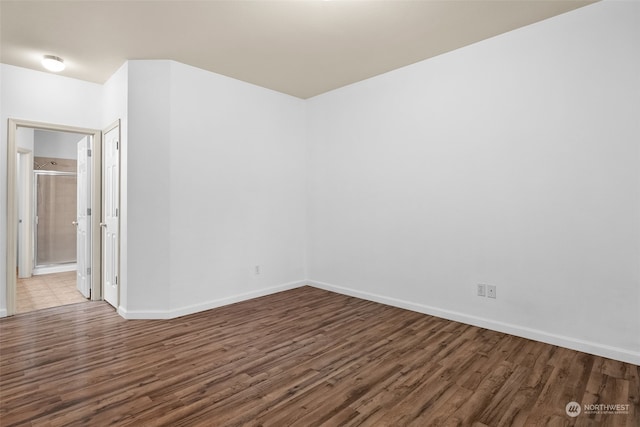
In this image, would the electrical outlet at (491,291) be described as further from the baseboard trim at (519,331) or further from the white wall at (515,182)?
the baseboard trim at (519,331)

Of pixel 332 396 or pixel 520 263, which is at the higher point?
pixel 520 263

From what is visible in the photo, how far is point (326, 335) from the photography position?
3.21 m

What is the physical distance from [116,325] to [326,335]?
2.17 metres

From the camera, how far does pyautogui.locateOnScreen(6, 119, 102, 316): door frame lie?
3688 millimetres

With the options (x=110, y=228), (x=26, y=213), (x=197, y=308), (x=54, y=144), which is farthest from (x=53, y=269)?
(x=197, y=308)

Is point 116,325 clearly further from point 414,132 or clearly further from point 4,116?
point 414,132

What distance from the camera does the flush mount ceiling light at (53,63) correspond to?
11.5ft

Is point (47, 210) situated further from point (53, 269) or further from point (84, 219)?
point (84, 219)

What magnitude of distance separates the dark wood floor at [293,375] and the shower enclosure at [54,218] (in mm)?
3084

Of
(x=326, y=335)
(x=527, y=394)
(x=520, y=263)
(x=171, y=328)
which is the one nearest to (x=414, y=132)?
(x=520, y=263)

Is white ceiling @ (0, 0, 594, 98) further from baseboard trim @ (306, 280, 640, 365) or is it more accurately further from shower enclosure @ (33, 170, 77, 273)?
shower enclosure @ (33, 170, 77, 273)

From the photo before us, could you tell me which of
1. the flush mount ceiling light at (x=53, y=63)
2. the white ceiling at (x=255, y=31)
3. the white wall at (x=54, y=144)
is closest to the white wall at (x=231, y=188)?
the white ceiling at (x=255, y=31)

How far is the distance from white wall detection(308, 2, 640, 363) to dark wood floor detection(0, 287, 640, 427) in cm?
42

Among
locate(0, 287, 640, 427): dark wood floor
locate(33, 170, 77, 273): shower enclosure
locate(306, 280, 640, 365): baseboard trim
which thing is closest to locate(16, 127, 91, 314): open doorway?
locate(33, 170, 77, 273): shower enclosure
